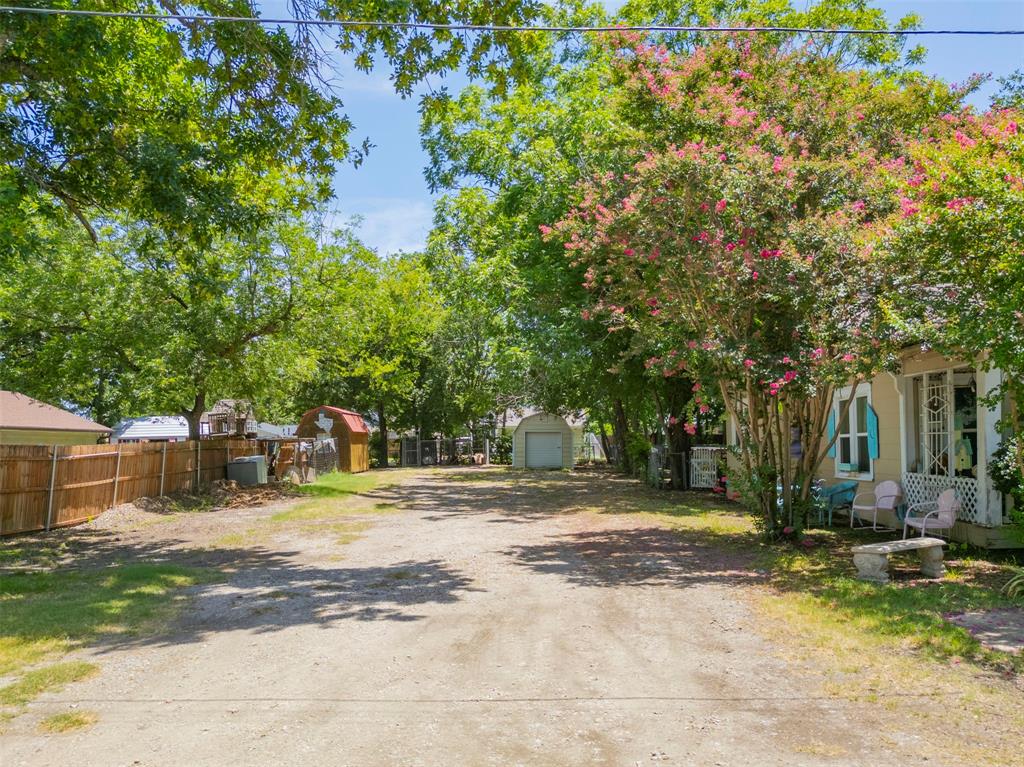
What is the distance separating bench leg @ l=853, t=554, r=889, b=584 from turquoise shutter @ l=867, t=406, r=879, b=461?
5.03 metres

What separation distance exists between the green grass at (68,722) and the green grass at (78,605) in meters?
1.29

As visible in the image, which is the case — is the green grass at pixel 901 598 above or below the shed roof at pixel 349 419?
below

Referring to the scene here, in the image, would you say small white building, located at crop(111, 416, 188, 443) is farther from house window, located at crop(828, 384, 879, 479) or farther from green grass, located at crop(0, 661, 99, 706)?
green grass, located at crop(0, 661, 99, 706)

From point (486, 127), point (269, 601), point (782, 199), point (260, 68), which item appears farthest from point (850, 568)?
point (486, 127)

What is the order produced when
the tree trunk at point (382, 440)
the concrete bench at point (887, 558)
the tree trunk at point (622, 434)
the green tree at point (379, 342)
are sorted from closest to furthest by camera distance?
1. the concrete bench at point (887, 558)
2. the green tree at point (379, 342)
3. the tree trunk at point (622, 434)
4. the tree trunk at point (382, 440)

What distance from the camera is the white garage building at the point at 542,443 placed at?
3859 centimetres

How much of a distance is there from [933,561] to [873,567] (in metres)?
0.70

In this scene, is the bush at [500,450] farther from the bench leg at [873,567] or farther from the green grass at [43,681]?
the green grass at [43,681]

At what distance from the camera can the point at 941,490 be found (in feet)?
35.7

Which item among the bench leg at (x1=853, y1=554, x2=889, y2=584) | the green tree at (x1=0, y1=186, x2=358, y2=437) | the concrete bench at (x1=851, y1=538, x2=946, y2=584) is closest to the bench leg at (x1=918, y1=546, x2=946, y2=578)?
the concrete bench at (x1=851, y1=538, x2=946, y2=584)

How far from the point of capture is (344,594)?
828 cm

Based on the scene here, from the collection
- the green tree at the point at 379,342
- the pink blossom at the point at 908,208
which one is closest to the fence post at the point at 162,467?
the green tree at the point at 379,342

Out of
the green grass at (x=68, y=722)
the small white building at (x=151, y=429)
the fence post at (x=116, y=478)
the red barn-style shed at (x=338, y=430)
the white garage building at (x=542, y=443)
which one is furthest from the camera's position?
the white garage building at (x=542, y=443)

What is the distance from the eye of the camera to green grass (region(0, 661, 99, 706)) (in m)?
4.94
